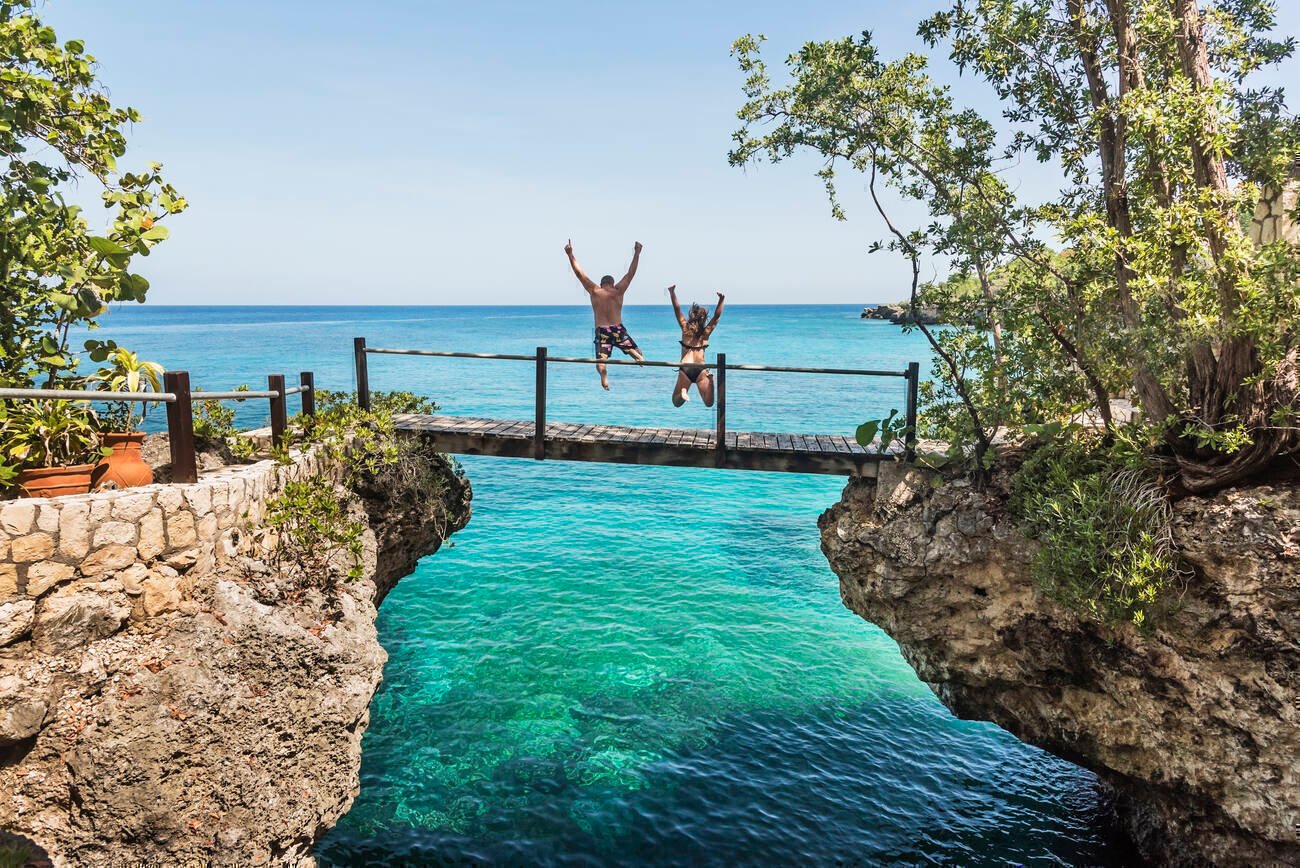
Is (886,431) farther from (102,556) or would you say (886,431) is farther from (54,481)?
(54,481)

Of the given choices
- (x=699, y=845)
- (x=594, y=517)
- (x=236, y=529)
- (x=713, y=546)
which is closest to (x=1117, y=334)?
(x=699, y=845)

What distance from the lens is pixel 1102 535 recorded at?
628 centimetres

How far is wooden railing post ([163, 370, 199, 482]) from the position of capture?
5.96 meters

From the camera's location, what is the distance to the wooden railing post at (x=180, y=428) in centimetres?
596

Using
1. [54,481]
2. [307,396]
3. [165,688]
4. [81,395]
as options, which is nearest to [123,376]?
[54,481]

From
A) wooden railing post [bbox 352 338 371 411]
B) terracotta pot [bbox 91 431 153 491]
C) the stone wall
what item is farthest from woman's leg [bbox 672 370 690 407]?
terracotta pot [bbox 91 431 153 491]

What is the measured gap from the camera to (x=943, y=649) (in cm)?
830

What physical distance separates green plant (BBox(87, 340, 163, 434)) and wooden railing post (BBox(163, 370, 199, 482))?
507 millimetres

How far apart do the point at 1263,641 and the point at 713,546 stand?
12763mm

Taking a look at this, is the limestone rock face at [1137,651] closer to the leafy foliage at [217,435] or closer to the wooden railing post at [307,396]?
the wooden railing post at [307,396]

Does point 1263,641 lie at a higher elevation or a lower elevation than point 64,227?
lower

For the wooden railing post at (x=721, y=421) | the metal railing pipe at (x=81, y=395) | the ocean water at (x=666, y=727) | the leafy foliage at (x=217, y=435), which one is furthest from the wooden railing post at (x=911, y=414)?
the metal railing pipe at (x=81, y=395)

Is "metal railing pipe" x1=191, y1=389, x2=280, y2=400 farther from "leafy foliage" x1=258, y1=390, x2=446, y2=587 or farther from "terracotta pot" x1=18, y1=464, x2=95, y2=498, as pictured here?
"terracotta pot" x1=18, y1=464, x2=95, y2=498

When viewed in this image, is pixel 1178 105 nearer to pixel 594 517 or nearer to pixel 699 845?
pixel 699 845
